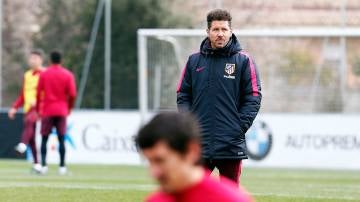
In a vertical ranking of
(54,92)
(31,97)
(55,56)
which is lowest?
(31,97)

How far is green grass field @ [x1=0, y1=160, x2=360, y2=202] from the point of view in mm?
13734

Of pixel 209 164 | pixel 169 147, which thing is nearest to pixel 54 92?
pixel 209 164

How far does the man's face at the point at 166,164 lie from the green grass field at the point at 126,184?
340 inches

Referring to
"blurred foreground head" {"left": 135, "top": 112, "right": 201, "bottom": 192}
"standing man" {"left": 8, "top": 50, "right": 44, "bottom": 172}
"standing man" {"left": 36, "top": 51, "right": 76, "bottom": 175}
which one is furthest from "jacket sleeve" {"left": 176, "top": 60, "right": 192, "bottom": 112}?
"standing man" {"left": 8, "top": 50, "right": 44, "bottom": 172}

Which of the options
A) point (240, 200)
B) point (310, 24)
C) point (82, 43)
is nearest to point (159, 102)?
point (310, 24)

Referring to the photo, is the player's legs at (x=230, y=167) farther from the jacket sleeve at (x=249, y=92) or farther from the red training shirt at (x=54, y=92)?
the red training shirt at (x=54, y=92)

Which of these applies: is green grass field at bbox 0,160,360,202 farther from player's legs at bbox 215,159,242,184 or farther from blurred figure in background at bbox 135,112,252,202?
blurred figure in background at bbox 135,112,252,202

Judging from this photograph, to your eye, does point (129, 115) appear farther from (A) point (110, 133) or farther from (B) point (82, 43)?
(B) point (82, 43)

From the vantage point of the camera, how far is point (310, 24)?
3033 cm

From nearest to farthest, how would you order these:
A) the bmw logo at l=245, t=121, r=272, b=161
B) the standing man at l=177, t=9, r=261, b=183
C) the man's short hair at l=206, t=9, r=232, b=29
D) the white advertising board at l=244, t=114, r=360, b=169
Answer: the man's short hair at l=206, t=9, r=232, b=29 → the standing man at l=177, t=9, r=261, b=183 → the white advertising board at l=244, t=114, r=360, b=169 → the bmw logo at l=245, t=121, r=272, b=161

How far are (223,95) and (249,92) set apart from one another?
290mm

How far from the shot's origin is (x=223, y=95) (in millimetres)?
9352

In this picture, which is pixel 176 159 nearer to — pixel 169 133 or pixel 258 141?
pixel 169 133

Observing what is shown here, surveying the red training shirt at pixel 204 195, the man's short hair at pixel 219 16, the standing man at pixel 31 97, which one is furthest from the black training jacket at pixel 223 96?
the standing man at pixel 31 97
